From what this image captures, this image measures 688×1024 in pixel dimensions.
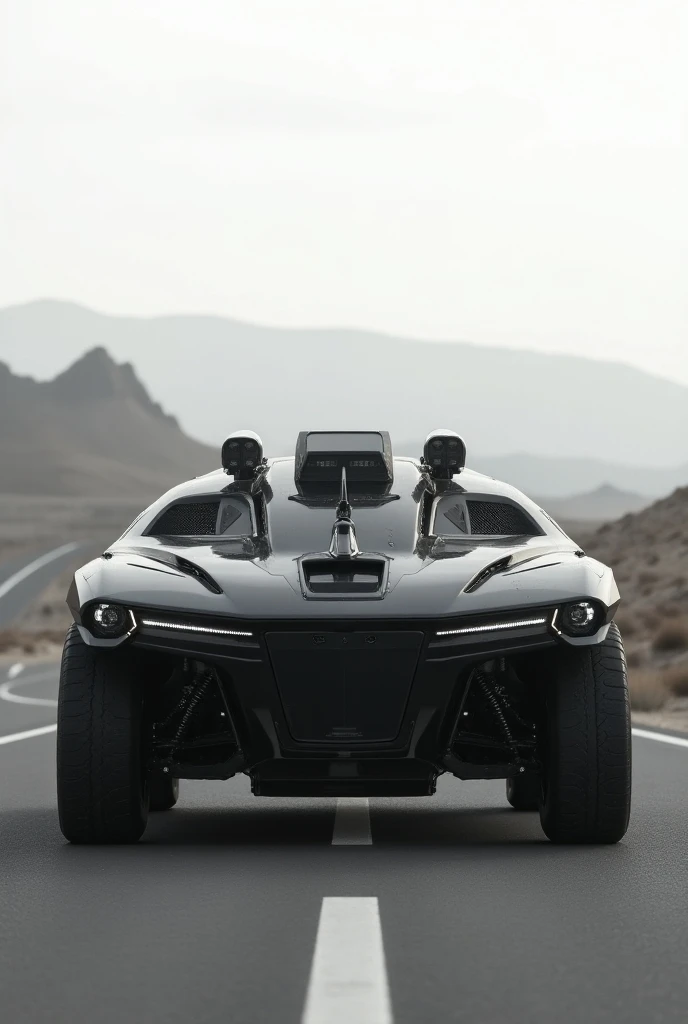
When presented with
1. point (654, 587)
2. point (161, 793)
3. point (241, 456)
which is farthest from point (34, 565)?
point (241, 456)

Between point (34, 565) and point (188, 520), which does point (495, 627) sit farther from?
point (34, 565)

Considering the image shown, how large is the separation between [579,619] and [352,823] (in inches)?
90.0

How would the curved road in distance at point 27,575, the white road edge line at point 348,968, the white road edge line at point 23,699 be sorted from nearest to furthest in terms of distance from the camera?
the white road edge line at point 348,968, the white road edge line at point 23,699, the curved road in distance at point 27,575

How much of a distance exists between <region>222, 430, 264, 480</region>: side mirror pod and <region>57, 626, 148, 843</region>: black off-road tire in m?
1.90

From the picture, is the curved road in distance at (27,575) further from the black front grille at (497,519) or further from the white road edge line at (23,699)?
the black front grille at (497,519)

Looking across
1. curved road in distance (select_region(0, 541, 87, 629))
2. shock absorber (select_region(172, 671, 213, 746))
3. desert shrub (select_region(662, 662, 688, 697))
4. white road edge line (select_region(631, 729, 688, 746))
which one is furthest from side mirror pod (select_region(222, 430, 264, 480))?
curved road in distance (select_region(0, 541, 87, 629))

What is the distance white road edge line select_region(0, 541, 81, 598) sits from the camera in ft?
435

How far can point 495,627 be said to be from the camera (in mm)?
7703

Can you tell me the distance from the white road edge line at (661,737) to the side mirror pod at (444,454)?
22.7 ft

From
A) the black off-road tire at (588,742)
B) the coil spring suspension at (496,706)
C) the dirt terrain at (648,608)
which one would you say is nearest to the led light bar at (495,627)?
the black off-road tire at (588,742)

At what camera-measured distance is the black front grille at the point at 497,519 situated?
9.09 metres

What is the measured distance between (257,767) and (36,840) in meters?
1.36

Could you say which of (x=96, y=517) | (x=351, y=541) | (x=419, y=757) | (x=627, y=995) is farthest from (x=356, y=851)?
(x=96, y=517)

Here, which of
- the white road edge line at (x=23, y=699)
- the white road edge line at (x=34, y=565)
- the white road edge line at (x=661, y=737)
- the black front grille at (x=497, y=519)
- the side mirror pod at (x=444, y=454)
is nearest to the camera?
the black front grille at (x=497, y=519)
